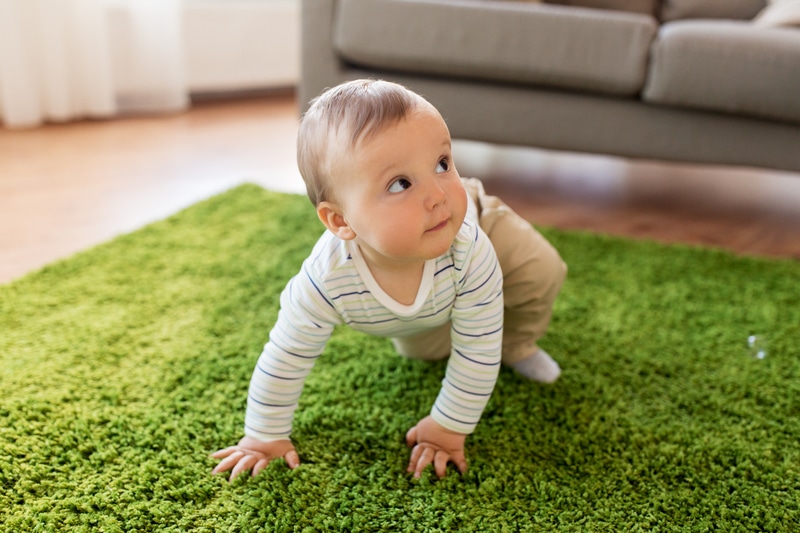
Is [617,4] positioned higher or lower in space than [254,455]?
higher

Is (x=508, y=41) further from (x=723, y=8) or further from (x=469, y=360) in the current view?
(x=469, y=360)

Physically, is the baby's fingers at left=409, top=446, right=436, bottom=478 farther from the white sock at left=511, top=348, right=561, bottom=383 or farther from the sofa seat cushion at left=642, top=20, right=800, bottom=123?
the sofa seat cushion at left=642, top=20, right=800, bottom=123

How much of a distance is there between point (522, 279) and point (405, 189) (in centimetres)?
33

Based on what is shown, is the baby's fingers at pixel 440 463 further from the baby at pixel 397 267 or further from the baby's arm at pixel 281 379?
the baby's arm at pixel 281 379

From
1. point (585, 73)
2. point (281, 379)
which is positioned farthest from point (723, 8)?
point (281, 379)

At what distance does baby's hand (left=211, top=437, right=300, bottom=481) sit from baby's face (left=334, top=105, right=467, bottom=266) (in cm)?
31

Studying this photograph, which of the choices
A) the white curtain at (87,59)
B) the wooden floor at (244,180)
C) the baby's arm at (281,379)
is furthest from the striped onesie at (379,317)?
the white curtain at (87,59)

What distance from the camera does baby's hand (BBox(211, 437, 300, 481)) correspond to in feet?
2.69

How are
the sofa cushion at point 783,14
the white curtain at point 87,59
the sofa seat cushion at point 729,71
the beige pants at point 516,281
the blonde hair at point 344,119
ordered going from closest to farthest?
the blonde hair at point 344,119 → the beige pants at point 516,281 → the sofa seat cushion at point 729,71 → the sofa cushion at point 783,14 → the white curtain at point 87,59

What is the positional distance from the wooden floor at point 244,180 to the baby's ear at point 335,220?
0.84 m

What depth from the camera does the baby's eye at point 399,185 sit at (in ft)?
2.21

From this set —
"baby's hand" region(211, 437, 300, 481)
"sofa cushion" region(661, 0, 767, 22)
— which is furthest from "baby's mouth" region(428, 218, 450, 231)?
"sofa cushion" region(661, 0, 767, 22)

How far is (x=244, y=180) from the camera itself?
1833 millimetres

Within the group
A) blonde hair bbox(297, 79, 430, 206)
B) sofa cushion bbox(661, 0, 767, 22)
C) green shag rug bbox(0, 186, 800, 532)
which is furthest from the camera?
sofa cushion bbox(661, 0, 767, 22)
